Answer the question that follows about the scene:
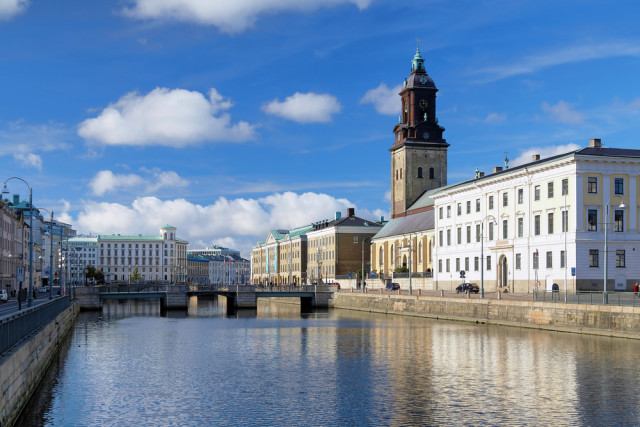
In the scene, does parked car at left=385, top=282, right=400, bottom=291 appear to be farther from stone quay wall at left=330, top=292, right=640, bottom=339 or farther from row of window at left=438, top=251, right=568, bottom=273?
stone quay wall at left=330, top=292, right=640, bottom=339

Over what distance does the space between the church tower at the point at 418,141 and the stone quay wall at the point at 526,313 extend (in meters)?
56.6

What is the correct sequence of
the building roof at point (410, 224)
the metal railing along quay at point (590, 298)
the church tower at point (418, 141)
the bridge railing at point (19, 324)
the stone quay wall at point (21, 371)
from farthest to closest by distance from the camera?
the church tower at point (418, 141) → the building roof at point (410, 224) → the metal railing along quay at point (590, 298) → the bridge railing at point (19, 324) → the stone quay wall at point (21, 371)

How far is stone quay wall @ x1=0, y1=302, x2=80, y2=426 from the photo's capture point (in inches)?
907

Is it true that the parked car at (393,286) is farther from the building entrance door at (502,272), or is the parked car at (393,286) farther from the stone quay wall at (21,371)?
the stone quay wall at (21,371)

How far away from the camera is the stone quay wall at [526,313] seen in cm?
4825

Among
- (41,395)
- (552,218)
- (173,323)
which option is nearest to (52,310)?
(41,395)

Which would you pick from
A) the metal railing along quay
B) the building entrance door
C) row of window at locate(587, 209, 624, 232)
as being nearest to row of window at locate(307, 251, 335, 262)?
the building entrance door

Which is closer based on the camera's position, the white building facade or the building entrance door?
the white building facade

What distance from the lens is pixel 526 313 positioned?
5850cm

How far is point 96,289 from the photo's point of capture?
103 m

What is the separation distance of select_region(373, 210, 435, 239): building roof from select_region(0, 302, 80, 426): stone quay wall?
289ft

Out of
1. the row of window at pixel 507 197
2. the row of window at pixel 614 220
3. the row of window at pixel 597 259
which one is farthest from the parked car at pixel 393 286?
the row of window at pixel 614 220

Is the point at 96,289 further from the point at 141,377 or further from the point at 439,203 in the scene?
the point at 141,377

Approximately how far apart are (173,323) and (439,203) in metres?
43.6
